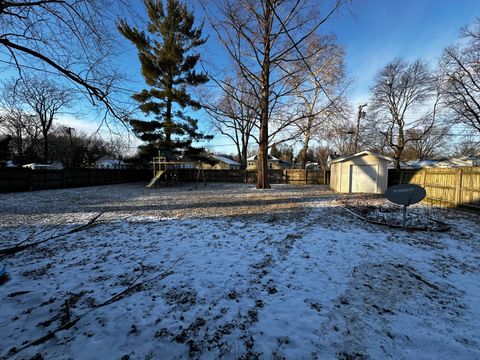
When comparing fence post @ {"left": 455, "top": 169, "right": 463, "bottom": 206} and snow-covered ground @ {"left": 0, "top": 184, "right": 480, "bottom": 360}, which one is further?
fence post @ {"left": 455, "top": 169, "right": 463, "bottom": 206}

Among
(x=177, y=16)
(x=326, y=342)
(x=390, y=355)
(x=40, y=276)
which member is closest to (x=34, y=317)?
(x=40, y=276)

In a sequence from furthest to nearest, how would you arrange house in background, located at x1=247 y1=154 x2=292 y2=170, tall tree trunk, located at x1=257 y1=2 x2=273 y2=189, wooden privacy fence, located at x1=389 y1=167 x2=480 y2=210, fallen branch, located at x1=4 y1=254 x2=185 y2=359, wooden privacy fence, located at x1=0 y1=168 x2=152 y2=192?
house in background, located at x1=247 y1=154 x2=292 y2=170, wooden privacy fence, located at x1=0 y1=168 x2=152 y2=192, tall tree trunk, located at x1=257 y1=2 x2=273 y2=189, wooden privacy fence, located at x1=389 y1=167 x2=480 y2=210, fallen branch, located at x1=4 y1=254 x2=185 y2=359

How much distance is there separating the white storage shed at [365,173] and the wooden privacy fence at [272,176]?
7.20m

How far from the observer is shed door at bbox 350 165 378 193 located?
41.8ft

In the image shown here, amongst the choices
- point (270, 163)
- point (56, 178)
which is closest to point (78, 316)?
point (56, 178)

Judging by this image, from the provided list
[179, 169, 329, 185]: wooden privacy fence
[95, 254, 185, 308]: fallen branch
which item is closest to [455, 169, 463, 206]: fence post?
[95, 254, 185, 308]: fallen branch

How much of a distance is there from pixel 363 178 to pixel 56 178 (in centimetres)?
2090

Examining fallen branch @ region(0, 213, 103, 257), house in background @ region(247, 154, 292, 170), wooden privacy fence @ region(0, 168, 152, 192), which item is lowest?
fallen branch @ region(0, 213, 103, 257)

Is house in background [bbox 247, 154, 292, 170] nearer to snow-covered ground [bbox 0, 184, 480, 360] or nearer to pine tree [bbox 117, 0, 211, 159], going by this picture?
pine tree [bbox 117, 0, 211, 159]

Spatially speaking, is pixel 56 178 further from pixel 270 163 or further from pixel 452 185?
pixel 270 163

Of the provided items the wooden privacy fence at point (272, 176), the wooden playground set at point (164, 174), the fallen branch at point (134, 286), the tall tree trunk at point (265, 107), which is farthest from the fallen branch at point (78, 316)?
the wooden privacy fence at point (272, 176)

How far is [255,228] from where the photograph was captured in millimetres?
5328

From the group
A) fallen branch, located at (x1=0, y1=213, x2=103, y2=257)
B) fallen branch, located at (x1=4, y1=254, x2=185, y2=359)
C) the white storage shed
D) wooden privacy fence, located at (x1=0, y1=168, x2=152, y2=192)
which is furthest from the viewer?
wooden privacy fence, located at (x1=0, y1=168, x2=152, y2=192)

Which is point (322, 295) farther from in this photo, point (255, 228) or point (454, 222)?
point (454, 222)
